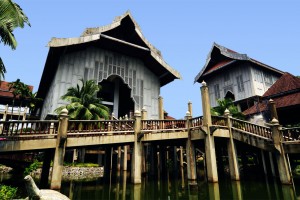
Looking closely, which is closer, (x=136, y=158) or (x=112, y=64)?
(x=136, y=158)

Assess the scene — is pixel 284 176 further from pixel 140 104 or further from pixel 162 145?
pixel 140 104

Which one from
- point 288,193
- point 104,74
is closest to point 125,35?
point 104,74

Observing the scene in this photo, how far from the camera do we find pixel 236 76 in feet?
85.8

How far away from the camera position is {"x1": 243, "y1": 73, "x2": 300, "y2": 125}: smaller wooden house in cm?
1630

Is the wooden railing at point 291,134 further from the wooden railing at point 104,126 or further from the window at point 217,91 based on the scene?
Answer: the window at point 217,91

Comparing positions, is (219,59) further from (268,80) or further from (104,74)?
(104,74)

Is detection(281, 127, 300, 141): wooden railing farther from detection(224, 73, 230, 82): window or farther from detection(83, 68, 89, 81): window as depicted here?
detection(224, 73, 230, 82): window

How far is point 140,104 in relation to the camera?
66.0 ft

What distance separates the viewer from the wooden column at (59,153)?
914cm

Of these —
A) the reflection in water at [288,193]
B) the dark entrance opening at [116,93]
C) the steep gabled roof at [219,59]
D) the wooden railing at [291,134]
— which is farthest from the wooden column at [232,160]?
the steep gabled roof at [219,59]

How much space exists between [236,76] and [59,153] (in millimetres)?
22764

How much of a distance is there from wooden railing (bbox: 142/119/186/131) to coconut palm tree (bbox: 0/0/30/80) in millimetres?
7069

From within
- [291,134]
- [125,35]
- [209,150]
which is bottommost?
[209,150]

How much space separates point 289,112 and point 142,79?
43.2 feet
